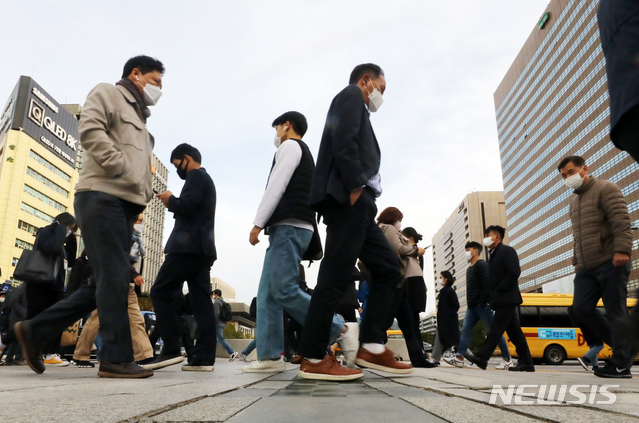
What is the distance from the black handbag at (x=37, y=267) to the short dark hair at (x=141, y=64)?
249 cm

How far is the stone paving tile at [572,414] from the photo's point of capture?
4.40ft

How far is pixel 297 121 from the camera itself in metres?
4.62

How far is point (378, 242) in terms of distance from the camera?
360cm

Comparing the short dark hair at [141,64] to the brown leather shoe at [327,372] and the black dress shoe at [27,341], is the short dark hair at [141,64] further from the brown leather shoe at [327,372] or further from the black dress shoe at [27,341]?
the brown leather shoe at [327,372]

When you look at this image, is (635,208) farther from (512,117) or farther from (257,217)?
(257,217)

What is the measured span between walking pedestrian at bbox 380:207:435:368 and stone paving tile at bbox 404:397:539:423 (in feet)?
14.0

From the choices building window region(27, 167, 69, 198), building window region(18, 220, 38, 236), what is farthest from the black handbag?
building window region(27, 167, 69, 198)

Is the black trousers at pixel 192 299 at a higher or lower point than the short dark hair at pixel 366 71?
lower

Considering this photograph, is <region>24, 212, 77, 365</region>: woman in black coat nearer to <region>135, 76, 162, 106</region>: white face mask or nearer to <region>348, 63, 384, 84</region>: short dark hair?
<region>135, 76, 162, 106</region>: white face mask

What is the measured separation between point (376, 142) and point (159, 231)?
115m

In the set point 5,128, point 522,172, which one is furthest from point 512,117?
point 5,128

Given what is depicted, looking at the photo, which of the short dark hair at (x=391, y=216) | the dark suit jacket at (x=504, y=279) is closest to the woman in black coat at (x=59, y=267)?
the short dark hair at (x=391, y=216)

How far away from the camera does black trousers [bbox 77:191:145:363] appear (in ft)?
10.9

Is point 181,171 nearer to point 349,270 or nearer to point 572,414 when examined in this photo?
point 349,270
